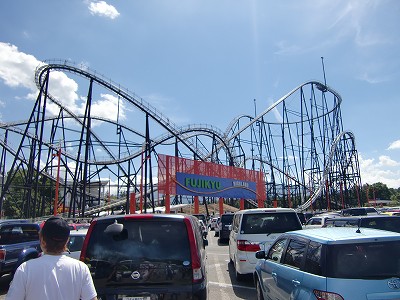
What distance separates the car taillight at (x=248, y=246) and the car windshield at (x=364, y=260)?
15.4 ft

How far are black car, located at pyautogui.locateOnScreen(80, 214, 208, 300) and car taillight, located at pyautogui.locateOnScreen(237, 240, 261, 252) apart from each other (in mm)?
4179

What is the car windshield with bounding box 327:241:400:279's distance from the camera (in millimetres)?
3877

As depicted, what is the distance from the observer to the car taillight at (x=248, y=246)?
8594 mm

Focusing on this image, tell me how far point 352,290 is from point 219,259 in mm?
10290

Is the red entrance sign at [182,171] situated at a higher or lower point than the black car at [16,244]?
higher

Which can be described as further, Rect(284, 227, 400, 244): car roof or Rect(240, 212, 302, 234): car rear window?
Rect(240, 212, 302, 234): car rear window

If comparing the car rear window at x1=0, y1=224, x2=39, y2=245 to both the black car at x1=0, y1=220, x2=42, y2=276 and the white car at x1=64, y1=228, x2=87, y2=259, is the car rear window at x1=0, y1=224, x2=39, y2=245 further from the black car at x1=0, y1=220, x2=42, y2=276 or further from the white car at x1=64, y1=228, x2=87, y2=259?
the white car at x1=64, y1=228, x2=87, y2=259

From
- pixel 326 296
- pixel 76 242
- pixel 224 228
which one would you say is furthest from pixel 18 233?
pixel 224 228

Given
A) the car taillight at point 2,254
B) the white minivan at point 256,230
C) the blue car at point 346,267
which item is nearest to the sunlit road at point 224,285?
the white minivan at point 256,230

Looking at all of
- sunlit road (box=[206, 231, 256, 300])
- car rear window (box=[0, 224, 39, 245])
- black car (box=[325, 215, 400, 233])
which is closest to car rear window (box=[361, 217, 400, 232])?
black car (box=[325, 215, 400, 233])

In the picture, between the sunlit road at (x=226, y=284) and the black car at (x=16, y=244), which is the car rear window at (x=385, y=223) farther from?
the black car at (x=16, y=244)

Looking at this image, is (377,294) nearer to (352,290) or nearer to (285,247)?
(352,290)

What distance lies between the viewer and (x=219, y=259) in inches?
537

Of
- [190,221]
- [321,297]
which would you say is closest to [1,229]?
[190,221]
